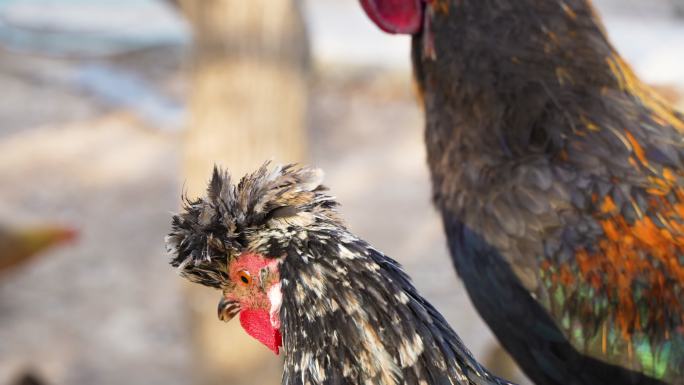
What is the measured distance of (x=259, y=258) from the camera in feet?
6.92

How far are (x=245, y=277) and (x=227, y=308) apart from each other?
154 mm

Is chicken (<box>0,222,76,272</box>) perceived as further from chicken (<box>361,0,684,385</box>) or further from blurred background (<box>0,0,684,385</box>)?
chicken (<box>361,0,684,385</box>)

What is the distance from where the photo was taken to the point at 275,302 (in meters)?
2.15

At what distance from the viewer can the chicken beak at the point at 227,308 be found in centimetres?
227

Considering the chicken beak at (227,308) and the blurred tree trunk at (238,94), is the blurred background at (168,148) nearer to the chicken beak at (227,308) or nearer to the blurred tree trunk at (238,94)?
the blurred tree trunk at (238,94)

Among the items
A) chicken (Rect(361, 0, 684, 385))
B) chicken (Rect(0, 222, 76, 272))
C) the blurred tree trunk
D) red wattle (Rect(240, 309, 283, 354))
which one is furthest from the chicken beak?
chicken (Rect(0, 222, 76, 272))

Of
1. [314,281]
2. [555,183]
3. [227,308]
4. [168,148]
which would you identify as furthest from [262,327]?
[168,148]

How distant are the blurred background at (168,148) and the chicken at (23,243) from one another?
12 mm

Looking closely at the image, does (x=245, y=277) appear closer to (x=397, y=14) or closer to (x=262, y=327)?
(x=262, y=327)

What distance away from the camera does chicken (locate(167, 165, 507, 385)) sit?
198cm

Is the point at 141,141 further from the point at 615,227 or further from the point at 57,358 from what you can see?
the point at 615,227

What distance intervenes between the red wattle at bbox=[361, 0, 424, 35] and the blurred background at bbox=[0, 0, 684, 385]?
107cm

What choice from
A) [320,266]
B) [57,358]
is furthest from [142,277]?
[320,266]

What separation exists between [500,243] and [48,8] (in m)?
13.8
